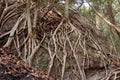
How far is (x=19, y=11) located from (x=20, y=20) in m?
0.38

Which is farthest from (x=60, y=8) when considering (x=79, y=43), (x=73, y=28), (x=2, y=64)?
(x=2, y=64)

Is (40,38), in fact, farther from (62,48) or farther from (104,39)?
(104,39)

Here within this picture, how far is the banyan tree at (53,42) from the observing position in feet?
15.2

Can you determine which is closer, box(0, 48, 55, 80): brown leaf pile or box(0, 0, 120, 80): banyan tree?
box(0, 48, 55, 80): brown leaf pile

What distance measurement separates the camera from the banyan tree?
4.64 meters

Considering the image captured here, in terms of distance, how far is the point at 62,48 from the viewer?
15.9 ft

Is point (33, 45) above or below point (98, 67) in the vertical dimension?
above

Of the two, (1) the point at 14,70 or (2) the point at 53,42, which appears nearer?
(1) the point at 14,70

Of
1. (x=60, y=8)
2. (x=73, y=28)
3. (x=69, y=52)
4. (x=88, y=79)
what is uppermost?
(x=60, y=8)

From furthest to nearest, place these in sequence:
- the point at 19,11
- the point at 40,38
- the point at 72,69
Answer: the point at 19,11 < the point at 40,38 < the point at 72,69

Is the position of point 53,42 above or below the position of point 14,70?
above

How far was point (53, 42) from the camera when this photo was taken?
4.91m

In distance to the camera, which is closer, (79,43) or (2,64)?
(2,64)

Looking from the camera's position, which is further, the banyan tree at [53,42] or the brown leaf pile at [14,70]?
the banyan tree at [53,42]
